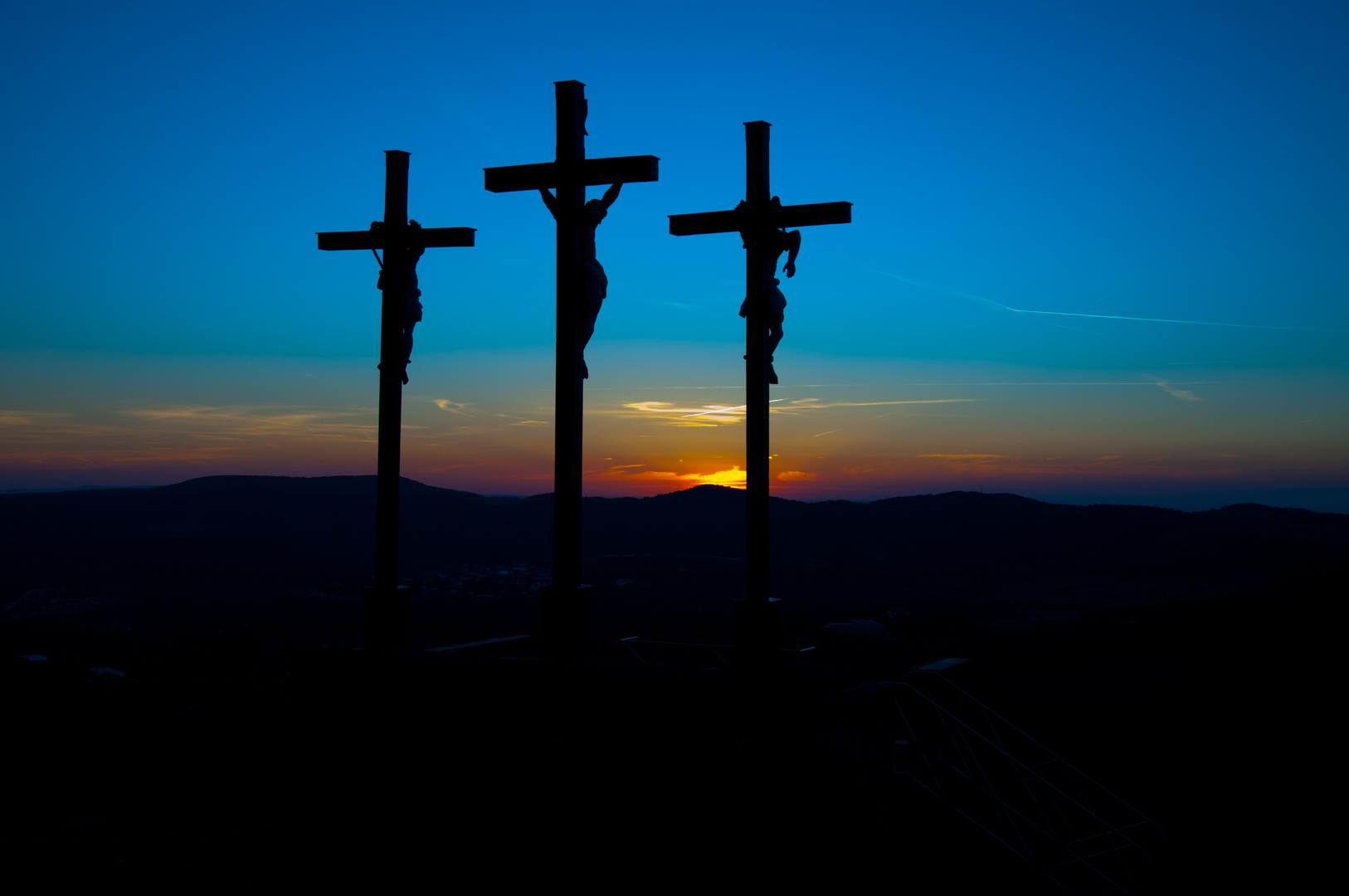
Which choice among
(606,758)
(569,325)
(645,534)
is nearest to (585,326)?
(569,325)

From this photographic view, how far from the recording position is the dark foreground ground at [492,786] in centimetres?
576

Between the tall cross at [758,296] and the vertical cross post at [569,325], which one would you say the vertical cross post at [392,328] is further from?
the tall cross at [758,296]

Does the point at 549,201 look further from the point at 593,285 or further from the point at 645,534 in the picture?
the point at 645,534

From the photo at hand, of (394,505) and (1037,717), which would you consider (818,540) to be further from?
(394,505)

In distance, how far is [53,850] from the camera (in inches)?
255

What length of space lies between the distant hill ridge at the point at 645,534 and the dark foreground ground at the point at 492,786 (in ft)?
316

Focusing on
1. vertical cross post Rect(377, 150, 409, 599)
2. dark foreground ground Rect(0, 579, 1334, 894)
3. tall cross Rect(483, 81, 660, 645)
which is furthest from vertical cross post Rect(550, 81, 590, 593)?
vertical cross post Rect(377, 150, 409, 599)

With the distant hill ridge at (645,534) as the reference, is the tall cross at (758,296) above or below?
above

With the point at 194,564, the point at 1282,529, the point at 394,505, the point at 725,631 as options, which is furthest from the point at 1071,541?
the point at 394,505

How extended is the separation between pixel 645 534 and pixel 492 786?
130945 mm

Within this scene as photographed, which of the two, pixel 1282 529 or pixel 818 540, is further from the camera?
pixel 818 540

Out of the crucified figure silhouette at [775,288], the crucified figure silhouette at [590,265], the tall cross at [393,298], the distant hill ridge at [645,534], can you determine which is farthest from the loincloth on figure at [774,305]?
the distant hill ridge at [645,534]

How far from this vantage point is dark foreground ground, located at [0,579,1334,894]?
5.76 metres

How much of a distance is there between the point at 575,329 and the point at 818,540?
4957 inches
